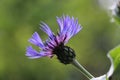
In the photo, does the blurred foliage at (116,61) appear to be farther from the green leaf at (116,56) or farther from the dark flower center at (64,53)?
the dark flower center at (64,53)

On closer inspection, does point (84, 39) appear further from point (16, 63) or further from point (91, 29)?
point (16, 63)

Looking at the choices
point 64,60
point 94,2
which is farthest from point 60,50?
point 94,2

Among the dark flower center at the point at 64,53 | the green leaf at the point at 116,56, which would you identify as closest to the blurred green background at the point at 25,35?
the dark flower center at the point at 64,53

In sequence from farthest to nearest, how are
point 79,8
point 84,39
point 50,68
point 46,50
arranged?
point 84,39 → point 79,8 → point 50,68 → point 46,50


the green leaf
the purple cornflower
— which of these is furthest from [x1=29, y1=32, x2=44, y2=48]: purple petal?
the green leaf

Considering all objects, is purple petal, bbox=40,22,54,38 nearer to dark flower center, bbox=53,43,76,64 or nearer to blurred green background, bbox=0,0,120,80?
dark flower center, bbox=53,43,76,64

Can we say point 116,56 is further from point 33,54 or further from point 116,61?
point 33,54

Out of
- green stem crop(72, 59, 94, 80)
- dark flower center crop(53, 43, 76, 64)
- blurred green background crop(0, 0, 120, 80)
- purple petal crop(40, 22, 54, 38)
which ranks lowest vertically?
blurred green background crop(0, 0, 120, 80)
